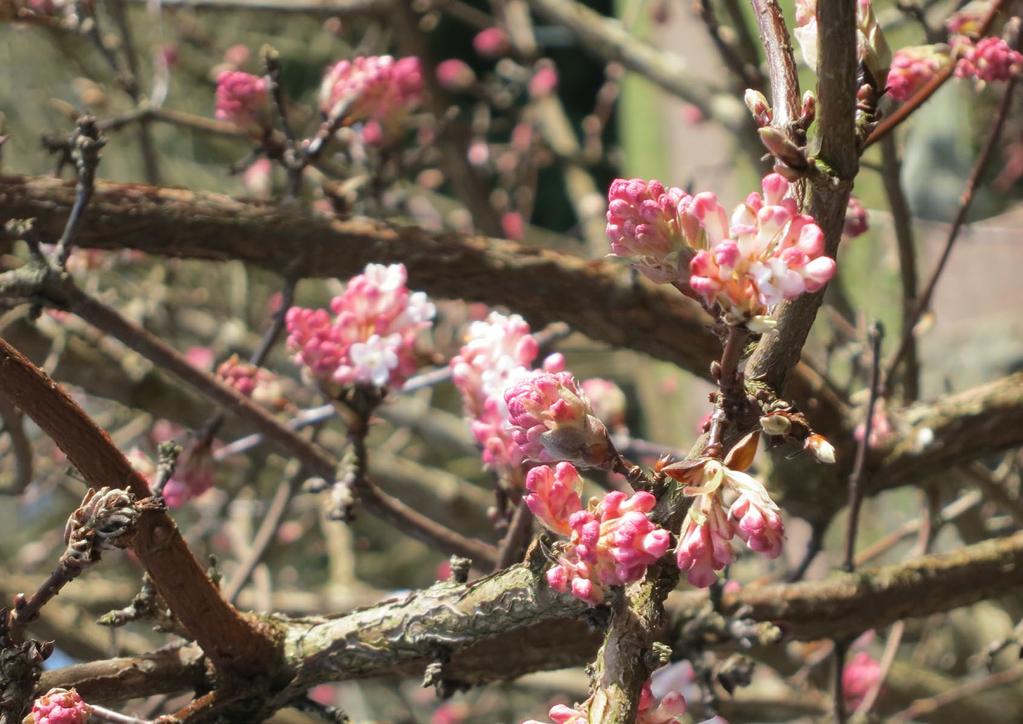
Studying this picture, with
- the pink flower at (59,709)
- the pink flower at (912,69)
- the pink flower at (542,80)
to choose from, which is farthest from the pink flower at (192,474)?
the pink flower at (542,80)

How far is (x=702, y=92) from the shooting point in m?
3.09

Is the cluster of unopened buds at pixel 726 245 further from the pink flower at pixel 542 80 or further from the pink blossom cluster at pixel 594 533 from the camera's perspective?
the pink flower at pixel 542 80

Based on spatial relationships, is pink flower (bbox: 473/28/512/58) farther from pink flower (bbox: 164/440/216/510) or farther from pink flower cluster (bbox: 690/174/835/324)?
pink flower cluster (bbox: 690/174/835/324)

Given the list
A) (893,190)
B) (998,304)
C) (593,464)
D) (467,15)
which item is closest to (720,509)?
(593,464)

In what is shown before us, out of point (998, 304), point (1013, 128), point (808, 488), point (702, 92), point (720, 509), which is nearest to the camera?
point (720, 509)

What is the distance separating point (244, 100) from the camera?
5.97 ft

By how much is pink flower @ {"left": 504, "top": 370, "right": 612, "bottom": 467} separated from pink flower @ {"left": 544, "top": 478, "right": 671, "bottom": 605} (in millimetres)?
24

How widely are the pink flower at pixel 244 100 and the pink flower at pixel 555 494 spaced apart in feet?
3.65

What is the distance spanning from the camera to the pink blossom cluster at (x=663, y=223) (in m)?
0.91

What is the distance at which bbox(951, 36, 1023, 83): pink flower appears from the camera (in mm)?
1495

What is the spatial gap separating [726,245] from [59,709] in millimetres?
746

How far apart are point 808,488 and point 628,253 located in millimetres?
1106

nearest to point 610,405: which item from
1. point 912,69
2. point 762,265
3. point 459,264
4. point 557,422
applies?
point 459,264

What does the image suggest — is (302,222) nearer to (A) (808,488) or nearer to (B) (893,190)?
(A) (808,488)
